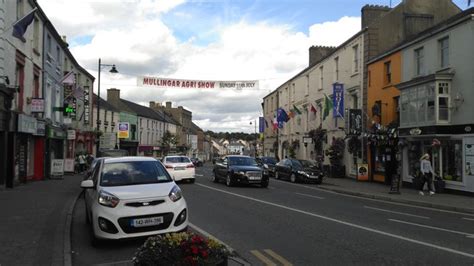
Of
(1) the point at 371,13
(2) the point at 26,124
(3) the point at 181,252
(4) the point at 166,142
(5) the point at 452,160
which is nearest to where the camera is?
(3) the point at 181,252

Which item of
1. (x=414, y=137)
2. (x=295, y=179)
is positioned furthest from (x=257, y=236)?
(x=295, y=179)

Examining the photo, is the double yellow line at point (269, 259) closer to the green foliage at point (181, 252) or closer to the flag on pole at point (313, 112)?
the green foliage at point (181, 252)

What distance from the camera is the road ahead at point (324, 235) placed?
24.2 ft

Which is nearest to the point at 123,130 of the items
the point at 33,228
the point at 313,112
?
the point at 313,112

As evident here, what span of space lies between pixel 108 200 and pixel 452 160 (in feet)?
57.5

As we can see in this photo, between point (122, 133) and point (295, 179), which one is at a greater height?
point (122, 133)

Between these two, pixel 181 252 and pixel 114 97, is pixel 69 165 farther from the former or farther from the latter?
pixel 114 97

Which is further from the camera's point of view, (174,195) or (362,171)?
(362,171)

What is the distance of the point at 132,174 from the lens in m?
9.19

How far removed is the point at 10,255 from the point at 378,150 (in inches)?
963

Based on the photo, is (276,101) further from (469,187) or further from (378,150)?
(469,187)

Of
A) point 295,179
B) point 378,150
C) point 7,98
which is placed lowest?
point 295,179

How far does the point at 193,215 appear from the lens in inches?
474

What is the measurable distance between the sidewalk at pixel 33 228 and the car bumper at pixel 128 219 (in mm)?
743
